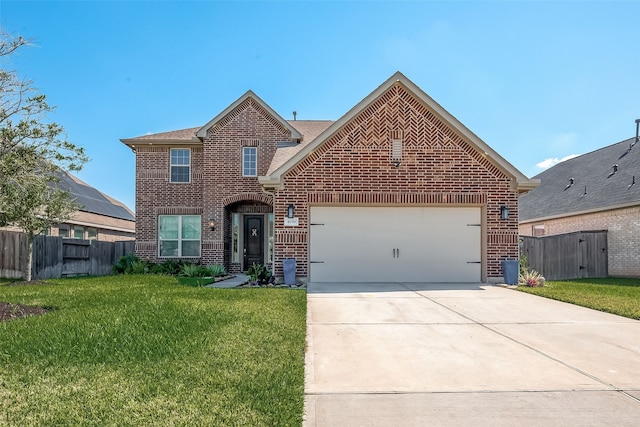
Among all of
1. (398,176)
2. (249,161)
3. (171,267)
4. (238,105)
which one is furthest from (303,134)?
(171,267)

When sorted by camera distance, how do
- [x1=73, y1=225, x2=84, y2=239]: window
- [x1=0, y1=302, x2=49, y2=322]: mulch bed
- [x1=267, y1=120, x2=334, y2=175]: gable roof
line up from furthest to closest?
[x1=73, y1=225, x2=84, y2=239]: window
[x1=267, y1=120, x2=334, y2=175]: gable roof
[x1=0, y1=302, x2=49, y2=322]: mulch bed

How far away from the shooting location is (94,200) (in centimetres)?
2812

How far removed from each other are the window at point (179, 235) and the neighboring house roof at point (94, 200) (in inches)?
418

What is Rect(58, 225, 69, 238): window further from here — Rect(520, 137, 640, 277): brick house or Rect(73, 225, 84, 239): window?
Rect(520, 137, 640, 277): brick house

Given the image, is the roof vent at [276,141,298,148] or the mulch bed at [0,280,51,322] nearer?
the mulch bed at [0,280,51,322]

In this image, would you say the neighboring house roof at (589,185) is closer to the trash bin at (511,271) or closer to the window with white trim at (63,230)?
the trash bin at (511,271)

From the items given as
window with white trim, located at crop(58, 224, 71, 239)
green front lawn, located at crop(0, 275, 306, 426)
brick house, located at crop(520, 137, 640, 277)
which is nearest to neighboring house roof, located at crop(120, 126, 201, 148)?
window with white trim, located at crop(58, 224, 71, 239)

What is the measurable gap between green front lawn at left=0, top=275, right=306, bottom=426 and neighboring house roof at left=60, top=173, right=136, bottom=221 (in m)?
21.0

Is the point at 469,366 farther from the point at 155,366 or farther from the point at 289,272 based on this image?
the point at 289,272

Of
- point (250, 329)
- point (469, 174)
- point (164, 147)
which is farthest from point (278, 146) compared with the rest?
point (250, 329)

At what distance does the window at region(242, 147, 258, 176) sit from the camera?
51.9 ft

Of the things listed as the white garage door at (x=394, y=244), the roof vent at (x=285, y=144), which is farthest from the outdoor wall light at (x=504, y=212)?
the roof vent at (x=285, y=144)

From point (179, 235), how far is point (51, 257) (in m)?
4.32

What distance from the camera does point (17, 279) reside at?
45.4 feet
